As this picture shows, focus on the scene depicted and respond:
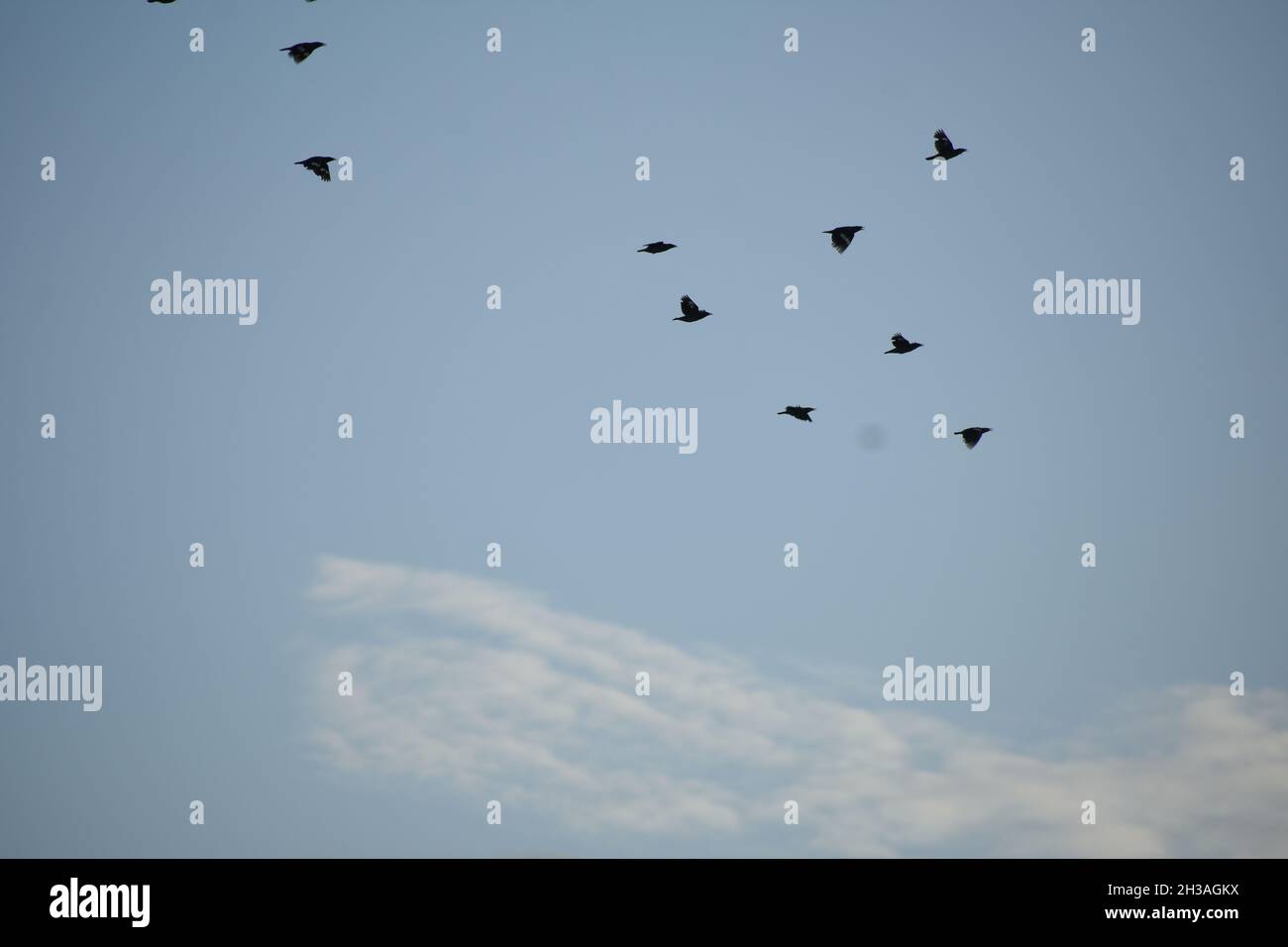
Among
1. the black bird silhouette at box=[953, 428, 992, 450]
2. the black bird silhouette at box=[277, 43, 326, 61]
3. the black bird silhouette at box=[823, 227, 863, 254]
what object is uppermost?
the black bird silhouette at box=[277, 43, 326, 61]

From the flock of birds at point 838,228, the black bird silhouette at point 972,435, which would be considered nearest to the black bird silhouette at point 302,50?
the flock of birds at point 838,228

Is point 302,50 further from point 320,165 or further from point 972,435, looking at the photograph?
point 972,435

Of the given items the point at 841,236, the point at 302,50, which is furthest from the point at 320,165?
the point at 841,236

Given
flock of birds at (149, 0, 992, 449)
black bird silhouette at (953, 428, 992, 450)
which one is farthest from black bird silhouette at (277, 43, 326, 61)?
black bird silhouette at (953, 428, 992, 450)

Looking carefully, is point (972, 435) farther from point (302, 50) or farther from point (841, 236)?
point (302, 50)

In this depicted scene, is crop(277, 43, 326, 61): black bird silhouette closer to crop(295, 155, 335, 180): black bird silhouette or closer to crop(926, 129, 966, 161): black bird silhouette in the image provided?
crop(295, 155, 335, 180): black bird silhouette

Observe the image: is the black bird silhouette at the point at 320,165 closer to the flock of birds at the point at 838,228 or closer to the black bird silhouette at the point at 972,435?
the flock of birds at the point at 838,228

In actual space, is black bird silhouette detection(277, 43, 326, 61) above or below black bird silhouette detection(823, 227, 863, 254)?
above
